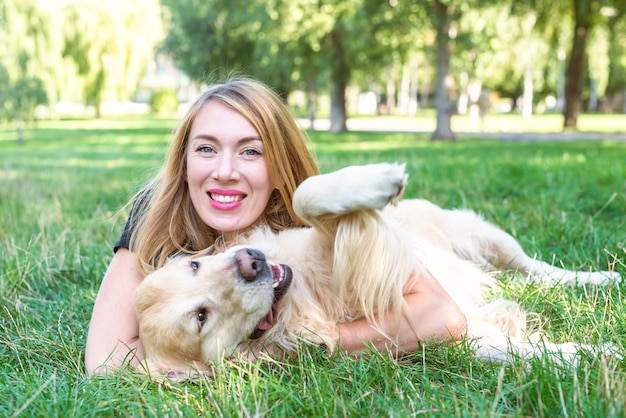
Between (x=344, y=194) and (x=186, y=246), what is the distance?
3.97 feet

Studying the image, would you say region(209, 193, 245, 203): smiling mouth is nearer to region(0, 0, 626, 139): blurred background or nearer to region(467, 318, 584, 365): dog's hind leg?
region(467, 318, 584, 365): dog's hind leg

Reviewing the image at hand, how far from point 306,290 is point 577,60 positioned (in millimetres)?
15429

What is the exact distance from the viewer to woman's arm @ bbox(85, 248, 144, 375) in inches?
97.6

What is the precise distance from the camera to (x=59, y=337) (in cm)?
280

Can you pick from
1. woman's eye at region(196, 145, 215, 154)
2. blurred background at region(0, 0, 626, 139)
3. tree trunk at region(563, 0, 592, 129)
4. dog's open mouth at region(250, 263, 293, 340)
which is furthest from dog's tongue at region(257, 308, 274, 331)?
tree trunk at region(563, 0, 592, 129)

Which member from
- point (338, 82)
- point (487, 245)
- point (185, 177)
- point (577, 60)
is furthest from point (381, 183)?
point (338, 82)

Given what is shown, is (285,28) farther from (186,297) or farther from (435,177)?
(186,297)

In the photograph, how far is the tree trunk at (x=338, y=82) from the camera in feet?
63.3

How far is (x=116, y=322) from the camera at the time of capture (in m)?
2.64

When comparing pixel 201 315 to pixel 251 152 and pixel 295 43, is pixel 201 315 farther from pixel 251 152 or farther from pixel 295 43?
pixel 295 43

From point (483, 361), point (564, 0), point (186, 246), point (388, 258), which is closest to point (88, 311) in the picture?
point (186, 246)

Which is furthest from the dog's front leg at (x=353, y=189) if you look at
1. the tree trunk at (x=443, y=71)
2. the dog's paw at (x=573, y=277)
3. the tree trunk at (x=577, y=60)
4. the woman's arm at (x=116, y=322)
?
the tree trunk at (x=577, y=60)

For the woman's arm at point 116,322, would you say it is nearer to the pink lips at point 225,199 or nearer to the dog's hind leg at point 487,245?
the pink lips at point 225,199

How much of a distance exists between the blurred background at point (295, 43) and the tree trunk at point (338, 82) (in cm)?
4
